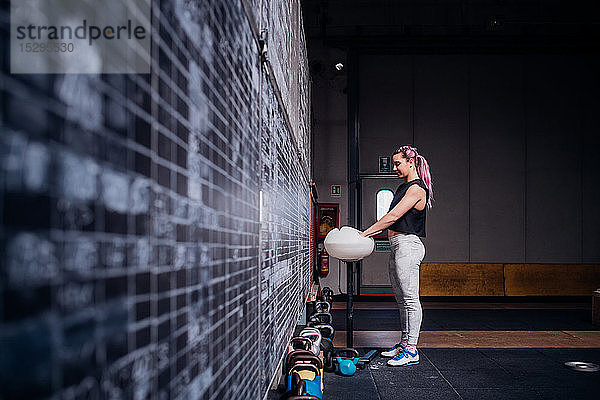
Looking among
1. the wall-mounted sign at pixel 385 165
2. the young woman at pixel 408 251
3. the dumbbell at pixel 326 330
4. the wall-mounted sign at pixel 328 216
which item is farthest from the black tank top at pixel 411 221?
the wall-mounted sign at pixel 385 165

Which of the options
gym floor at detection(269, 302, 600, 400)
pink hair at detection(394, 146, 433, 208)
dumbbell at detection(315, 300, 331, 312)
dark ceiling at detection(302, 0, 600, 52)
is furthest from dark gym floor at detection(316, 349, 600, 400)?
dark ceiling at detection(302, 0, 600, 52)

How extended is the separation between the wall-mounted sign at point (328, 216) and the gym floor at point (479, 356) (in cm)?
178

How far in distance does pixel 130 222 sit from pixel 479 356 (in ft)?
13.1

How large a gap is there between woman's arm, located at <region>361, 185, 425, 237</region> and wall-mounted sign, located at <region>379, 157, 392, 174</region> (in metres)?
4.86

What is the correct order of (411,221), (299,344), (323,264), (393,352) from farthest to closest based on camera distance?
(323,264)
(393,352)
(411,221)
(299,344)

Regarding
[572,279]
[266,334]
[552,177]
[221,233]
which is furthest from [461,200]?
[221,233]

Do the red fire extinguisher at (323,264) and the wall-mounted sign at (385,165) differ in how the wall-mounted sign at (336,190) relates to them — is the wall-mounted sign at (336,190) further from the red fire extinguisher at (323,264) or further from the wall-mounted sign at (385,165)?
the red fire extinguisher at (323,264)

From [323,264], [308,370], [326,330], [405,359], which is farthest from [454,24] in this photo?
[308,370]

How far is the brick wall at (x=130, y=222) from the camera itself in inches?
11.3

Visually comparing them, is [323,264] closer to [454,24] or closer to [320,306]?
[320,306]

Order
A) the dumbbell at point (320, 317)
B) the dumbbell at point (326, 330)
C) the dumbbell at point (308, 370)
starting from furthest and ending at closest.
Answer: the dumbbell at point (320, 317) < the dumbbell at point (326, 330) < the dumbbell at point (308, 370)

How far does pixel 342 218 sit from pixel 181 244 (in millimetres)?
7756

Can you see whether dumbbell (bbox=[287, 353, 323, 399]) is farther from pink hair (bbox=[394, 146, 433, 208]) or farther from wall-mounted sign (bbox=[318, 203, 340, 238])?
wall-mounted sign (bbox=[318, 203, 340, 238])

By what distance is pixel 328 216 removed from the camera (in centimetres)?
830
